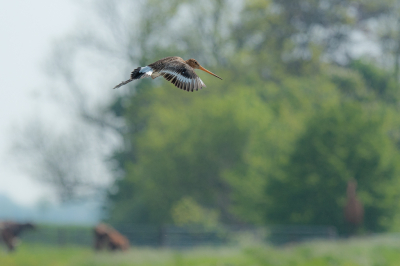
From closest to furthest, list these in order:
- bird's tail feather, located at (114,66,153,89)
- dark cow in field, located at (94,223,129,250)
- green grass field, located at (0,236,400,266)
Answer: bird's tail feather, located at (114,66,153,89), green grass field, located at (0,236,400,266), dark cow in field, located at (94,223,129,250)

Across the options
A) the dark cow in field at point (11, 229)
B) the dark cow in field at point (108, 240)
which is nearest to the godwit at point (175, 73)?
the dark cow in field at point (11, 229)

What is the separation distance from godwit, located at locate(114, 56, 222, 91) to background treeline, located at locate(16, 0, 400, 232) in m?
26.6

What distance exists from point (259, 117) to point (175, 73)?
34165 mm

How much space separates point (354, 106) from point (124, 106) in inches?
753

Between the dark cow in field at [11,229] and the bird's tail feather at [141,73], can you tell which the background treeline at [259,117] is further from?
the bird's tail feather at [141,73]

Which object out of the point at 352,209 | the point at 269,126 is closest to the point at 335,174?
the point at 352,209

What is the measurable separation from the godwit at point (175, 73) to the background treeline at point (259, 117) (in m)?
26.6

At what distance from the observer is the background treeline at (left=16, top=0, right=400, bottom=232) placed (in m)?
33.7

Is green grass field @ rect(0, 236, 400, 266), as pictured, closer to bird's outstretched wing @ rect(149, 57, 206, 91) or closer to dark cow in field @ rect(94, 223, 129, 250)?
dark cow in field @ rect(94, 223, 129, 250)

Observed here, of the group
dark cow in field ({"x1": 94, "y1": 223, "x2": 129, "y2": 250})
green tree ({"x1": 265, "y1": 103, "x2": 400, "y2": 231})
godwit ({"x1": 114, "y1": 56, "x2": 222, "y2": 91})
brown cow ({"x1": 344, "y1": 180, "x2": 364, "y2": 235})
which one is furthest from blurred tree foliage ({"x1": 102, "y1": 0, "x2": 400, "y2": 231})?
godwit ({"x1": 114, "y1": 56, "x2": 222, "y2": 91})

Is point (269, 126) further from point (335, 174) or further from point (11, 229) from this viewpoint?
point (11, 229)

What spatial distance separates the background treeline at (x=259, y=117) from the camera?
3369 centimetres

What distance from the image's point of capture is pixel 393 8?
51969mm

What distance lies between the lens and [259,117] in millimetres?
40812
